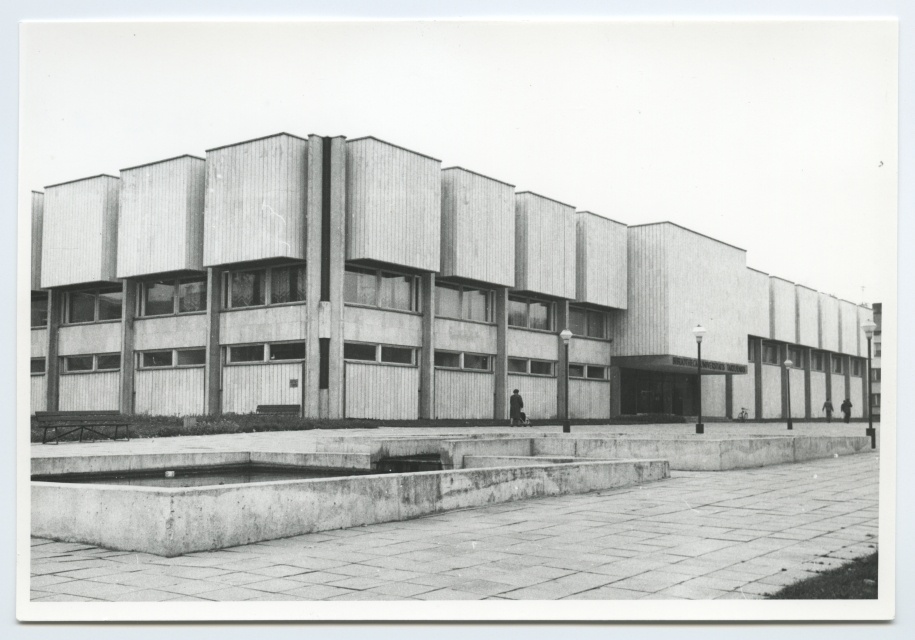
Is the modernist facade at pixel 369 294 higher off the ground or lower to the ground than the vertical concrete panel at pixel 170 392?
higher

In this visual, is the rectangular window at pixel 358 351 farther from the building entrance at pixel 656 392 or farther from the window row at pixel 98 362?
the building entrance at pixel 656 392

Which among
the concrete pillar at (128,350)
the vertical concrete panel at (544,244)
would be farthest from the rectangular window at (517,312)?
the concrete pillar at (128,350)

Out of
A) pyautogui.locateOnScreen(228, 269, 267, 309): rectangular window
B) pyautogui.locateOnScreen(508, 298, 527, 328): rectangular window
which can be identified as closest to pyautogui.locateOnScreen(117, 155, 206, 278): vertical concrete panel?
pyautogui.locateOnScreen(228, 269, 267, 309): rectangular window

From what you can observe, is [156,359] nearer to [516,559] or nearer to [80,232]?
[80,232]

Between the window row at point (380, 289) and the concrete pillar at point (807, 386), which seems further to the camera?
the concrete pillar at point (807, 386)

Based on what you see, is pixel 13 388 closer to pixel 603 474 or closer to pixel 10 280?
pixel 10 280

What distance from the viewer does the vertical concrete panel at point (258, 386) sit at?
95.6ft

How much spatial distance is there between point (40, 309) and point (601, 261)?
32.9 m

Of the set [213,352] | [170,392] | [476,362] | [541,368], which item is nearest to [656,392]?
[541,368]

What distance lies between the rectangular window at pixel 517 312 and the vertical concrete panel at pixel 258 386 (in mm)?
11461

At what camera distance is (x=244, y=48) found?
9.23 meters

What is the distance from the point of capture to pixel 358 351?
99.1 ft

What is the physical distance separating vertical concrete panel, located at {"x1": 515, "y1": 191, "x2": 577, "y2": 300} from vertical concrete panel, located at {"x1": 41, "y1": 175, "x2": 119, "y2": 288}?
53.2 feet

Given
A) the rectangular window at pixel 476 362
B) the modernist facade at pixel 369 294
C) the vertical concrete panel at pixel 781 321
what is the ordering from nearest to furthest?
1. the modernist facade at pixel 369 294
2. the rectangular window at pixel 476 362
3. the vertical concrete panel at pixel 781 321
